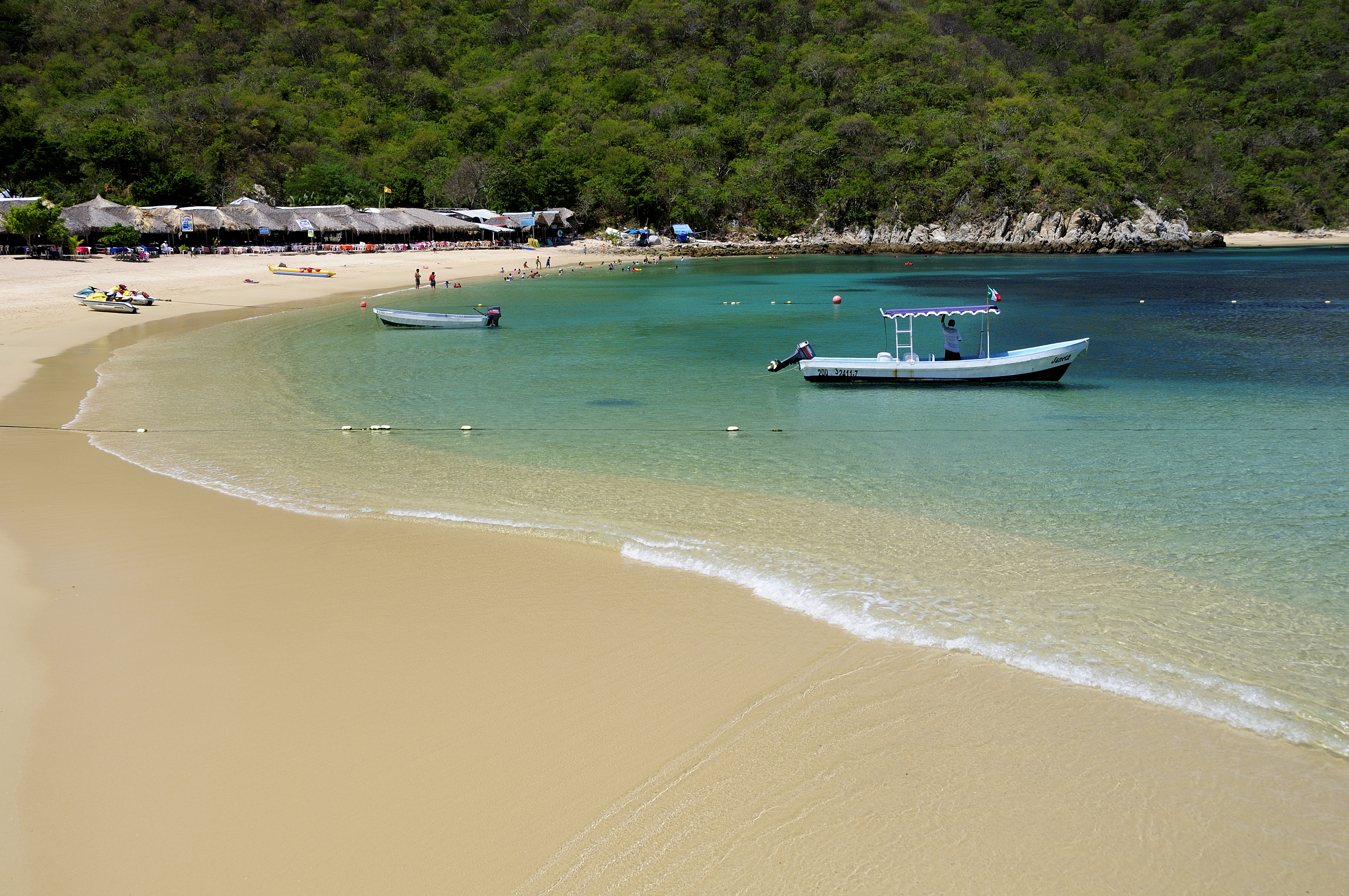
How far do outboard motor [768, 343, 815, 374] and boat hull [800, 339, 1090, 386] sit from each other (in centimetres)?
11

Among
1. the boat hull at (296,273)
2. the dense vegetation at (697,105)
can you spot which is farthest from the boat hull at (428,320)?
the dense vegetation at (697,105)

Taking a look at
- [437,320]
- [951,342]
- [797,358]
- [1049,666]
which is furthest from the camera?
[437,320]

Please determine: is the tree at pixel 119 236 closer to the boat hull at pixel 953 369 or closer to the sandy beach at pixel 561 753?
the boat hull at pixel 953 369

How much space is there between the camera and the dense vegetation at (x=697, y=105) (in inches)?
3191

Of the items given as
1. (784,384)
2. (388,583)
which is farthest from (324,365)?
(388,583)

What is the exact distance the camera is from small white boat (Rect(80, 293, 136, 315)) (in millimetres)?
28891

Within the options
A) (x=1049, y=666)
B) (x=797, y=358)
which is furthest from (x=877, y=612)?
(x=797, y=358)

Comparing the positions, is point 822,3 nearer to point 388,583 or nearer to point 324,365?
point 324,365

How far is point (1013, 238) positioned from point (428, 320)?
2680 inches

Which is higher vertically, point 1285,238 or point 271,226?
point 1285,238

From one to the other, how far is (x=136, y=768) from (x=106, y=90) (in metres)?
119

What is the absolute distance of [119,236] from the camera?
1759 inches

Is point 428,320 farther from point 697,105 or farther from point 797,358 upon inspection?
point 697,105

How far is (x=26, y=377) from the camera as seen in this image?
60.3 feet
